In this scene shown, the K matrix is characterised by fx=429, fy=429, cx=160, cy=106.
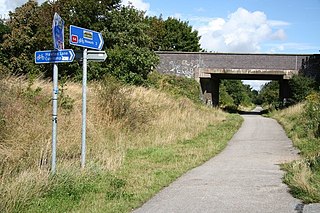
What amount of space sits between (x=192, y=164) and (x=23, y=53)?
29425 mm

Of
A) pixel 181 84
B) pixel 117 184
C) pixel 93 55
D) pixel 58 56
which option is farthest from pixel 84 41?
pixel 181 84

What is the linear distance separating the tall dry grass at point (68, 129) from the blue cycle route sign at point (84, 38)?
2.46 m

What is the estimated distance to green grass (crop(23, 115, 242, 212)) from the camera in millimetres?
6734

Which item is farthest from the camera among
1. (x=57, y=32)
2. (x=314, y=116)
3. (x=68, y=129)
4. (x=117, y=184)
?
(x=314, y=116)

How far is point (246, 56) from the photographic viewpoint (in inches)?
1588

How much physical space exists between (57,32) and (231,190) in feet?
14.4

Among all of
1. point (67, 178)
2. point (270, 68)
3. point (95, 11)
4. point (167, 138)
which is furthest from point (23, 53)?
point (67, 178)

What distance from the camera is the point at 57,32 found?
766 cm

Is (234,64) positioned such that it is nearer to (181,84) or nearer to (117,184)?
(181,84)

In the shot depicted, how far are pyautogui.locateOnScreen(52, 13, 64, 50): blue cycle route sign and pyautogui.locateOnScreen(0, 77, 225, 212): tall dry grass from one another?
7.55ft

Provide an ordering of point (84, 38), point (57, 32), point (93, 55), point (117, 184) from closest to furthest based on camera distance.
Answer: point (57, 32)
point (117, 184)
point (84, 38)
point (93, 55)

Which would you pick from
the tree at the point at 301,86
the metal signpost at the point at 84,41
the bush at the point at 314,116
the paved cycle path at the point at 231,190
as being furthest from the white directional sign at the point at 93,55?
the tree at the point at 301,86

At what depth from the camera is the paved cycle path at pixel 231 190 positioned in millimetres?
6949

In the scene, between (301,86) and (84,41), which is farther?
(301,86)
